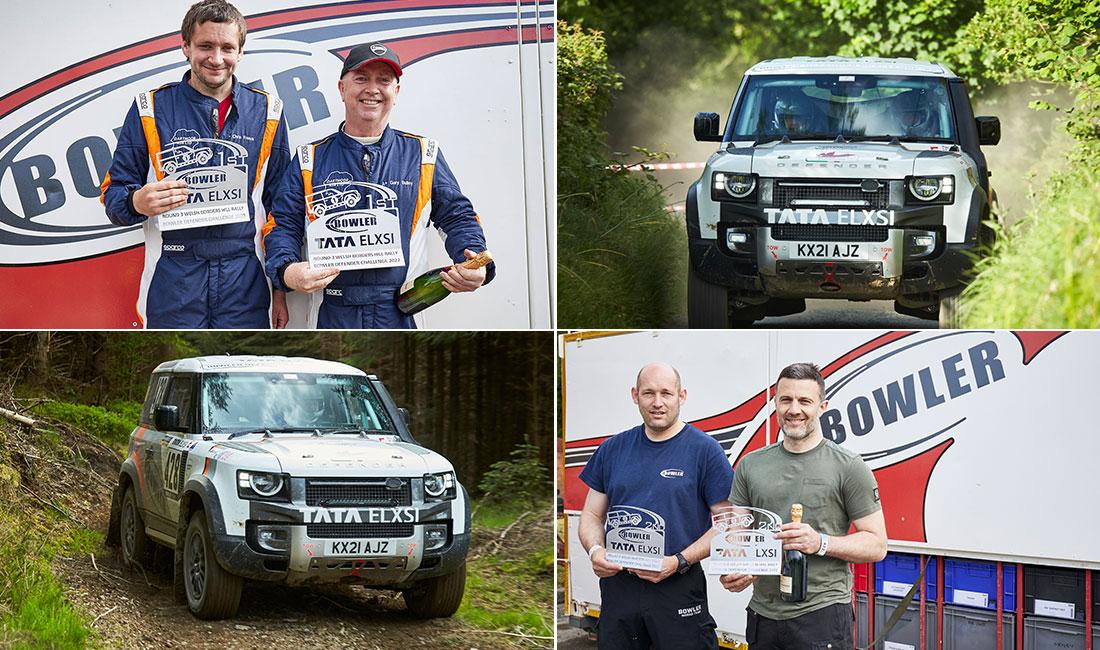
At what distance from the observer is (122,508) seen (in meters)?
5.62

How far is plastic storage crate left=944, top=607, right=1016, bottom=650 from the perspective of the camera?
186 inches

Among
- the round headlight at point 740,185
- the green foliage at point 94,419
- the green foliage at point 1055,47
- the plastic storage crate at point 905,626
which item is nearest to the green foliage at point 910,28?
the green foliage at point 1055,47

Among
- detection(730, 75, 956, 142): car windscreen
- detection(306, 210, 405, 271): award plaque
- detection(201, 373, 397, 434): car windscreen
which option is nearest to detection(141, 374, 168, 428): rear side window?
detection(201, 373, 397, 434): car windscreen

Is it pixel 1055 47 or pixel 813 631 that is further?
pixel 1055 47

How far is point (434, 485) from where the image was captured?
5266 millimetres

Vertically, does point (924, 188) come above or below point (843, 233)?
above

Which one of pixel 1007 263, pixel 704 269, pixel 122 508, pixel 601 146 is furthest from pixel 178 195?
pixel 1007 263

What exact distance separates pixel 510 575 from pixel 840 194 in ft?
7.62

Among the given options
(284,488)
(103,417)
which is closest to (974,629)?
(284,488)

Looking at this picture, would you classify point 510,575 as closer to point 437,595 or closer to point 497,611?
point 497,611

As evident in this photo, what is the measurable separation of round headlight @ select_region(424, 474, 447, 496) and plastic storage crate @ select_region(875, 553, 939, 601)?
190 cm

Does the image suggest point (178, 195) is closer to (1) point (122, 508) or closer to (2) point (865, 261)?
(1) point (122, 508)

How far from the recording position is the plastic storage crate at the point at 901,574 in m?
4.89

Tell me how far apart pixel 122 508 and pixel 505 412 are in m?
1.85
